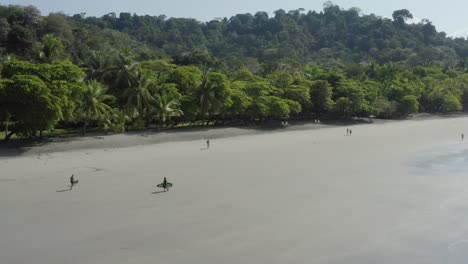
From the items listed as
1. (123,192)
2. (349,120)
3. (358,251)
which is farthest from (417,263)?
(349,120)

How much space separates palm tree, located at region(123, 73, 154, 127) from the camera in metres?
46.9

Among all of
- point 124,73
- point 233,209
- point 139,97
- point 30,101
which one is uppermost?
point 124,73

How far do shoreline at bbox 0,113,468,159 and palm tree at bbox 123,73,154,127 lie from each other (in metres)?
2.42

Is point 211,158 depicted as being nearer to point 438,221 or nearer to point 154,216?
point 154,216

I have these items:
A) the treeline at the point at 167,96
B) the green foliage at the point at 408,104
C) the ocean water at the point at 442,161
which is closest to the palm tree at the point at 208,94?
the treeline at the point at 167,96

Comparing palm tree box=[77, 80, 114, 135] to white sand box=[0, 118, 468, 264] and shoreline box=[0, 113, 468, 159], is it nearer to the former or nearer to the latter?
shoreline box=[0, 113, 468, 159]

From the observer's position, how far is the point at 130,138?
42750 mm

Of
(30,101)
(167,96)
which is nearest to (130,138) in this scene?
(167,96)

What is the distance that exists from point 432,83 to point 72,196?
89.0 m

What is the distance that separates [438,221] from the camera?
1930cm

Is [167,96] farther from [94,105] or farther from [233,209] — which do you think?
[233,209]

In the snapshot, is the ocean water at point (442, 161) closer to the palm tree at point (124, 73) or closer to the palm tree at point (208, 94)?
the palm tree at point (208, 94)

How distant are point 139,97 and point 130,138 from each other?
6.03 m

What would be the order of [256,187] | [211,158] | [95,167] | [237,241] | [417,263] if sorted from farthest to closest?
[211,158] → [95,167] → [256,187] → [237,241] → [417,263]
